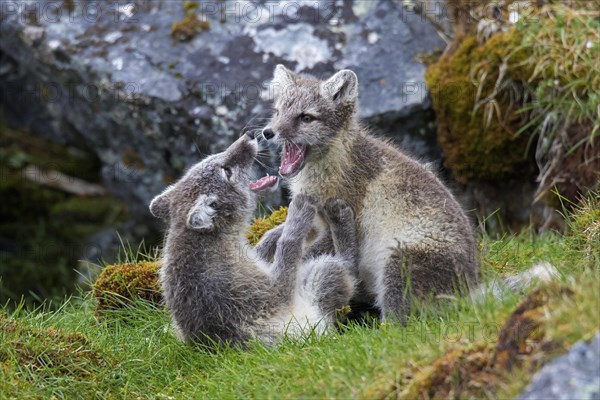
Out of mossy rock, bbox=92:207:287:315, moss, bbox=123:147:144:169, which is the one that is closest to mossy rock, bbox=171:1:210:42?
Result: moss, bbox=123:147:144:169

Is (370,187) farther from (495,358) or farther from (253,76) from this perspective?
(253,76)

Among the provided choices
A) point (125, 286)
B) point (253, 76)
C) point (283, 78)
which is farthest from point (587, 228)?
point (253, 76)

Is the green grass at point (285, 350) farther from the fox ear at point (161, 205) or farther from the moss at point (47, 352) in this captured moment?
the fox ear at point (161, 205)

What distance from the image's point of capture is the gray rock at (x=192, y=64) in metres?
9.31

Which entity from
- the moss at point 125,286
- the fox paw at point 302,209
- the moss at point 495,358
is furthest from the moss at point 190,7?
the moss at point 495,358

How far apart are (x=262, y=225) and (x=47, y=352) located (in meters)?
2.50

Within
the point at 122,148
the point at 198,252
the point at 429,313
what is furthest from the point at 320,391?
the point at 122,148

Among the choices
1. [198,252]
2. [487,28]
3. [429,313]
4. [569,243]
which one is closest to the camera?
[429,313]

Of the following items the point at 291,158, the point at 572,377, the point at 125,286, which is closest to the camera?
the point at 572,377

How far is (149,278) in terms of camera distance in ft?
23.7

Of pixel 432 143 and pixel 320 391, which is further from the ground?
pixel 320 391

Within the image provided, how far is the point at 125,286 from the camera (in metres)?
7.13

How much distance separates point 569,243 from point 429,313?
5.02 ft

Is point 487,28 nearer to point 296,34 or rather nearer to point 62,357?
point 296,34
